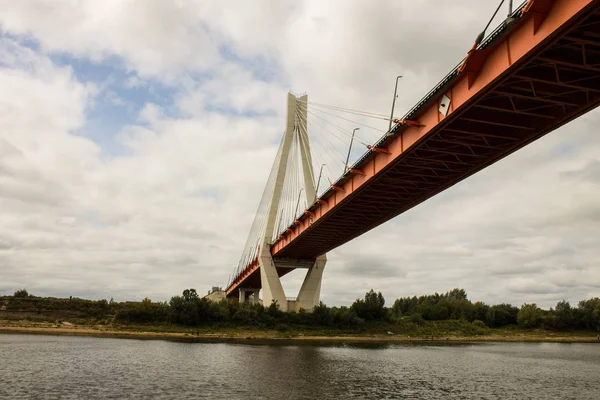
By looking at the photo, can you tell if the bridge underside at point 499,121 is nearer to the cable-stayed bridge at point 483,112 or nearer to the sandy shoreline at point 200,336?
the cable-stayed bridge at point 483,112

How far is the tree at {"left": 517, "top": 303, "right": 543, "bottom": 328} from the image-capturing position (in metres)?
102

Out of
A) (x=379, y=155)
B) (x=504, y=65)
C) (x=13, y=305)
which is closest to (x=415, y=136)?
(x=379, y=155)

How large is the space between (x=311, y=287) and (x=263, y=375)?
3962 centimetres

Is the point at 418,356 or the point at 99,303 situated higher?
the point at 99,303

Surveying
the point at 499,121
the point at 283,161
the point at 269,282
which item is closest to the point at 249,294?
the point at 269,282

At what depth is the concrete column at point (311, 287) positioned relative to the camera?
69.3 meters

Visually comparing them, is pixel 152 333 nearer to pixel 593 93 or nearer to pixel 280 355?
pixel 280 355

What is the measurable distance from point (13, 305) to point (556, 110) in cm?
7523

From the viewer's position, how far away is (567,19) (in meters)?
15.3

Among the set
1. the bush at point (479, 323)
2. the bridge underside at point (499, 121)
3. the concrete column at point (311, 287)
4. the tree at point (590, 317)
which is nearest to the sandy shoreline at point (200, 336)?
the concrete column at point (311, 287)

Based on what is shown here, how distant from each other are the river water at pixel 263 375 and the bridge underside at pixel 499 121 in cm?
1358

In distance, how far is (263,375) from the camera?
30.4 metres

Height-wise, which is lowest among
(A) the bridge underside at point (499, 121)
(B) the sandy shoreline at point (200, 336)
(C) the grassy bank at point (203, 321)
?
(B) the sandy shoreline at point (200, 336)

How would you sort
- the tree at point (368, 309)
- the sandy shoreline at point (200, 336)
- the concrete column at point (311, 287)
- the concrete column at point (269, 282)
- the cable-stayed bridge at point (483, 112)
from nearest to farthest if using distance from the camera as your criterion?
the cable-stayed bridge at point (483, 112), the sandy shoreline at point (200, 336), the concrete column at point (269, 282), the concrete column at point (311, 287), the tree at point (368, 309)
